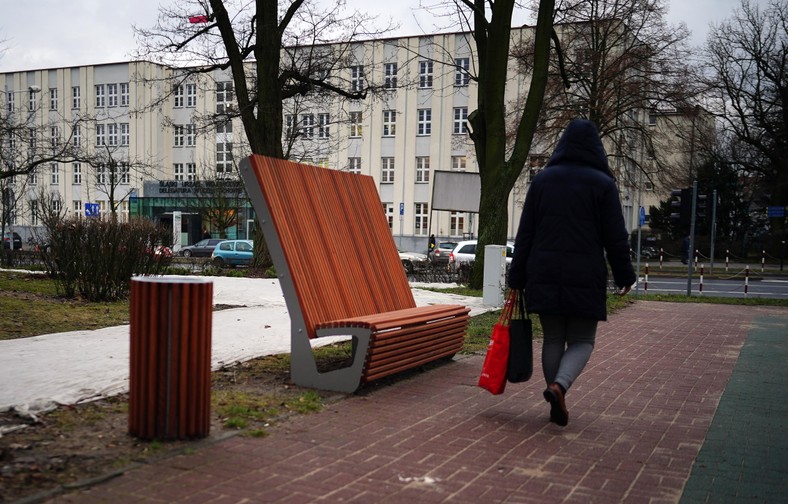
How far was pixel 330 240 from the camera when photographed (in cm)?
673

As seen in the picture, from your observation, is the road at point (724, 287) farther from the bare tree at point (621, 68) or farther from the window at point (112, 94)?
the window at point (112, 94)

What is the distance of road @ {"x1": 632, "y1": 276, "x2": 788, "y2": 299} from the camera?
82.4 ft

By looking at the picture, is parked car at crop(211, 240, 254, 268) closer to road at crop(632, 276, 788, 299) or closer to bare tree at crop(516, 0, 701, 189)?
bare tree at crop(516, 0, 701, 189)

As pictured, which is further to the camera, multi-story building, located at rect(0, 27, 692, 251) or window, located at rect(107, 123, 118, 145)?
window, located at rect(107, 123, 118, 145)

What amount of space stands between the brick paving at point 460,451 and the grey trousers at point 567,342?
1.26ft

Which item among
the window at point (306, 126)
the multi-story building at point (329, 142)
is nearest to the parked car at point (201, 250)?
the multi-story building at point (329, 142)

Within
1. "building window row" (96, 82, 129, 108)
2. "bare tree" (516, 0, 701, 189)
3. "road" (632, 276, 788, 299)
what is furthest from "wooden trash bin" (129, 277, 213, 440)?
"building window row" (96, 82, 129, 108)

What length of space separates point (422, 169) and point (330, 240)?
49.7 metres

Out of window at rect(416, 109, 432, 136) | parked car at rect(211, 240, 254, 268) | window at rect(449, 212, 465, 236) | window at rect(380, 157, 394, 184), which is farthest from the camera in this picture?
window at rect(380, 157, 394, 184)

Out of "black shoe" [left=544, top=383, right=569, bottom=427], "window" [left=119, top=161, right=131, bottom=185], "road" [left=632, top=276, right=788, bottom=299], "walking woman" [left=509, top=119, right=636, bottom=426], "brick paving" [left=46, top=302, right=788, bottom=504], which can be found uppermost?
"window" [left=119, top=161, right=131, bottom=185]

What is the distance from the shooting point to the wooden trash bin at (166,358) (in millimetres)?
4410

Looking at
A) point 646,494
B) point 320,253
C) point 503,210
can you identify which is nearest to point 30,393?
point 320,253

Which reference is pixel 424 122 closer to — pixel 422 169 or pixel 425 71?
pixel 422 169

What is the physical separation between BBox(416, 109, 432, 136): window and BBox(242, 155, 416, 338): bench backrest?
48.4 metres
